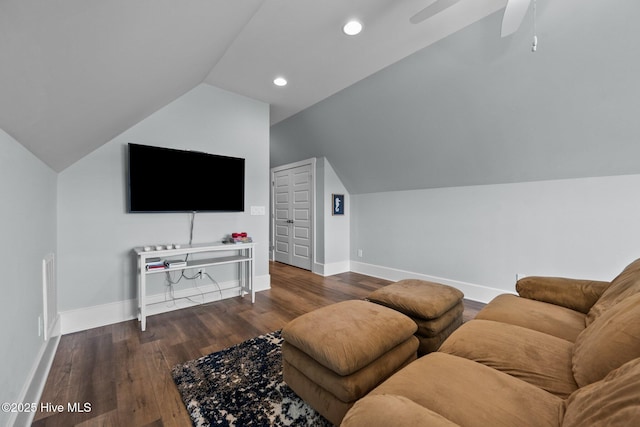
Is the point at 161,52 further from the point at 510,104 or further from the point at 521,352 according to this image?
the point at 510,104

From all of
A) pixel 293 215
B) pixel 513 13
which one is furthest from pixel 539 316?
pixel 293 215

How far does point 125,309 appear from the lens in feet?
9.10

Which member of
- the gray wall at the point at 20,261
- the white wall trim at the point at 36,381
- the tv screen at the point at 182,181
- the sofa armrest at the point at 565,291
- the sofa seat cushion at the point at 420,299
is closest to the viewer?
the gray wall at the point at 20,261

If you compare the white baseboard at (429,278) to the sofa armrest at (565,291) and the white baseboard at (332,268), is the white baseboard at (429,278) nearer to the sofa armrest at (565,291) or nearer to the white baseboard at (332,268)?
the white baseboard at (332,268)

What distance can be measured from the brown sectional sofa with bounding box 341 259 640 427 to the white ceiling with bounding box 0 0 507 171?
167 cm

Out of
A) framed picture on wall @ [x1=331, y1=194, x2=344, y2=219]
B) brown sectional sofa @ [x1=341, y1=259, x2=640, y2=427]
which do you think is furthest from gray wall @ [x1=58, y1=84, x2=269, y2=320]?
brown sectional sofa @ [x1=341, y1=259, x2=640, y2=427]

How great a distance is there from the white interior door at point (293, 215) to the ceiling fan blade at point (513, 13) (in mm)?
3581

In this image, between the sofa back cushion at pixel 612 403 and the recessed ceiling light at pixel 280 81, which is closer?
the sofa back cushion at pixel 612 403

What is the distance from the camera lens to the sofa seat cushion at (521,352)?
107 centimetres

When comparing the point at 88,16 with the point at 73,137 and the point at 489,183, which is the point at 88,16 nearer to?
the point at 73,137

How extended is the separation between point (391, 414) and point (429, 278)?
343cm

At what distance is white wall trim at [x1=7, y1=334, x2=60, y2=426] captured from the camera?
135cm

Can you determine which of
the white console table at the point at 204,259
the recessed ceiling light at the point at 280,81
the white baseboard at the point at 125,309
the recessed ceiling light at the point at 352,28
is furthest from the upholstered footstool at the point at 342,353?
the recessed ceiling light at the point at 280,81

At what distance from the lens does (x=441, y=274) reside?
3748 mm
